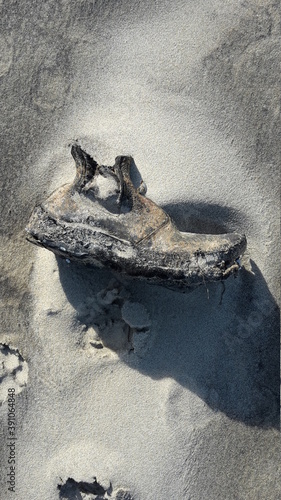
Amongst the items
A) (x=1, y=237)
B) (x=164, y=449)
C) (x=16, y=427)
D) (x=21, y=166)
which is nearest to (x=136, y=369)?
(x=164, y=449)

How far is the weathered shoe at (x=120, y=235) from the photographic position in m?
3.33

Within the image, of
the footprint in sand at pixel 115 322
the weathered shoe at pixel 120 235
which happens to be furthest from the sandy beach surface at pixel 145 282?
the weathered shoe at pixel 120 235

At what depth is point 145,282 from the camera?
3717 millimetres

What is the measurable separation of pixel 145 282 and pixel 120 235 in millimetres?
551

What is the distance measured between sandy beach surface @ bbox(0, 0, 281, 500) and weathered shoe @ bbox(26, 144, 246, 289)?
13.5 inches

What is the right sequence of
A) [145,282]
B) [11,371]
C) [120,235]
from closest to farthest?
[120,235], [145,282], [11,371]

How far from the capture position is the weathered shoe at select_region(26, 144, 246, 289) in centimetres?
333

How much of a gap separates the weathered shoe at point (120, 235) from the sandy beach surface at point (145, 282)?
1.13 ft

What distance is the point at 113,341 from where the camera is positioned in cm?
380

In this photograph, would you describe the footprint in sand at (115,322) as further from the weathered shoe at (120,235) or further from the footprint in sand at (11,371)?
the footprint in sand at (11,371)

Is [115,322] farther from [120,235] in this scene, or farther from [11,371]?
[11,371]

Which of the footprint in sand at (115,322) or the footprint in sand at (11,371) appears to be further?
the footprint in sand at (11,371)

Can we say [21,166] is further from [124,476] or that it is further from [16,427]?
[124,476]

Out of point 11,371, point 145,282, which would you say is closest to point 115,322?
point 145,282
